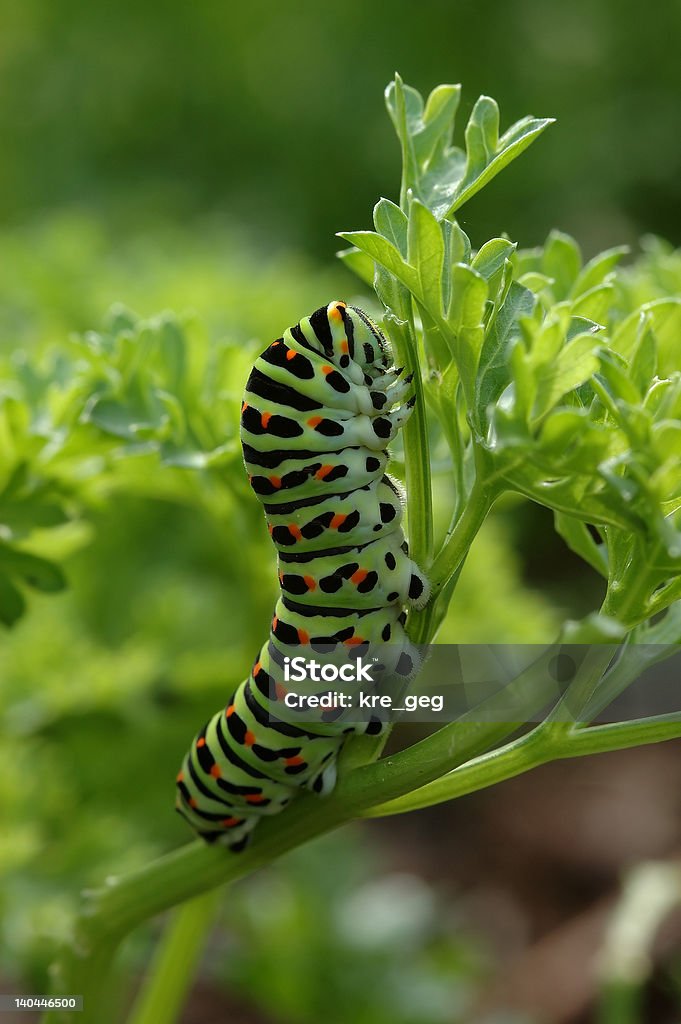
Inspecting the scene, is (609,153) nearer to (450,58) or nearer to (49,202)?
(450,58)

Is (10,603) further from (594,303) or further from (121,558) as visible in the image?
(121,558)

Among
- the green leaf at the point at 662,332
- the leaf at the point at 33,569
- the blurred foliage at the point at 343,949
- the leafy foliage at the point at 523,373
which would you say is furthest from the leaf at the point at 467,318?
the blurred foliage at the point at 343,949

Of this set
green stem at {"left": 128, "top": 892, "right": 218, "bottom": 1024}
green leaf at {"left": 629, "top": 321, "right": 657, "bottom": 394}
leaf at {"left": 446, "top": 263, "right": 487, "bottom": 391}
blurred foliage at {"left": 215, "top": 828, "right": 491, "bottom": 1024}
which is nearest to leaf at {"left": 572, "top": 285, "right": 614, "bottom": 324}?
green leaf at {"left": 629, "top": 321, "right": 657, "bottom": 394}

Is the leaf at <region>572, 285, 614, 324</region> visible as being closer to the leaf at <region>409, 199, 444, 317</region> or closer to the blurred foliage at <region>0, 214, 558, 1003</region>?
the leaf at <region>409, 199, 444, 317</region>

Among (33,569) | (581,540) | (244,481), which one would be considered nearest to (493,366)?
(581,540)

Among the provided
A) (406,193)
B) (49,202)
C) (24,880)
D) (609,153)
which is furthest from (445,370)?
(49,202)

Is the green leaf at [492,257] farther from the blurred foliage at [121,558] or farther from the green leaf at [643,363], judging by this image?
the blurred foliage at [121,558]
